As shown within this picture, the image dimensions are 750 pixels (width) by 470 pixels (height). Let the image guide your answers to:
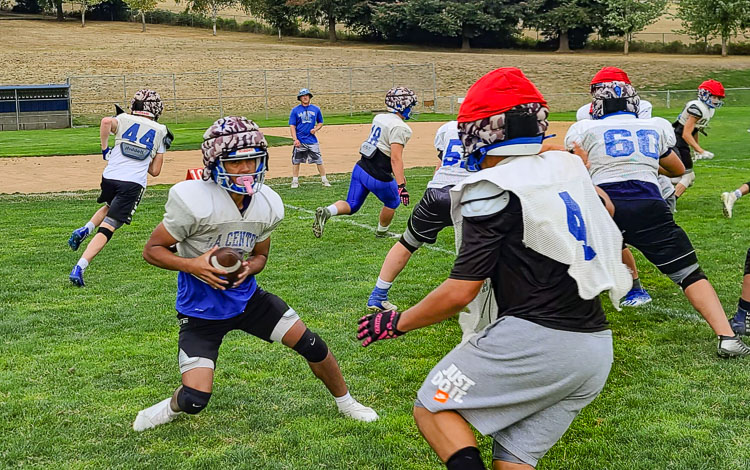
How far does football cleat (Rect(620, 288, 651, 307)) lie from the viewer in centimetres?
755

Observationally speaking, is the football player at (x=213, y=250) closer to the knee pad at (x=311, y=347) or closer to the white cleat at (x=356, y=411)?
the knee pad at (x=311, y=347)

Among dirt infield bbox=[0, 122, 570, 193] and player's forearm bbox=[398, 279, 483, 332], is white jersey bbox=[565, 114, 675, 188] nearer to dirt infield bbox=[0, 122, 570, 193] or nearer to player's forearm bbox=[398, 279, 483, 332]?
player's forearm bbox=[398, 279, 483, 332]

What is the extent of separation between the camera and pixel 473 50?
67125mm

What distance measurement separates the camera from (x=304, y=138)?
55.1 ft

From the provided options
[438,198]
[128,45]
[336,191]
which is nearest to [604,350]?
[438,198]

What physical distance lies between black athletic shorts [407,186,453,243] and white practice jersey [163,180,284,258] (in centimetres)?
225

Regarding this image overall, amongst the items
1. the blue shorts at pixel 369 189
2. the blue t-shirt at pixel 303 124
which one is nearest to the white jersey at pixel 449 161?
the blue shorts at pixel 369 189

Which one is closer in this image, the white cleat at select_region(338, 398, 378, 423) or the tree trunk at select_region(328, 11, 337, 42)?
the white cleat at select_region(338, 398, 378, 423)

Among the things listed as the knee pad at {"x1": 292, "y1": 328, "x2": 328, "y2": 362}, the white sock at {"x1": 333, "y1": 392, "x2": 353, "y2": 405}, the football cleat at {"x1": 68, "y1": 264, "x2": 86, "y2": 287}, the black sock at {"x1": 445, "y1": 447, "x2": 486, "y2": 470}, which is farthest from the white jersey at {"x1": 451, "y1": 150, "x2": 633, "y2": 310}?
the football cleat at {"x1": 68, "y1": 264, "x2": 86, "y2": 287}

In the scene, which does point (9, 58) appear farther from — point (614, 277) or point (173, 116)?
point (614, 277)

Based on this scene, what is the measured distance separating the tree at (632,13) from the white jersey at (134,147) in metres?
57.6

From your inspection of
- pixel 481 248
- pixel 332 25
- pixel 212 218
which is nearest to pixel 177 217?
pixel 212 218

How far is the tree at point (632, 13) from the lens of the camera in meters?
60.8

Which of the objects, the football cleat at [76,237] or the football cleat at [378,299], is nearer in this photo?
the football cleat at [378,299]
